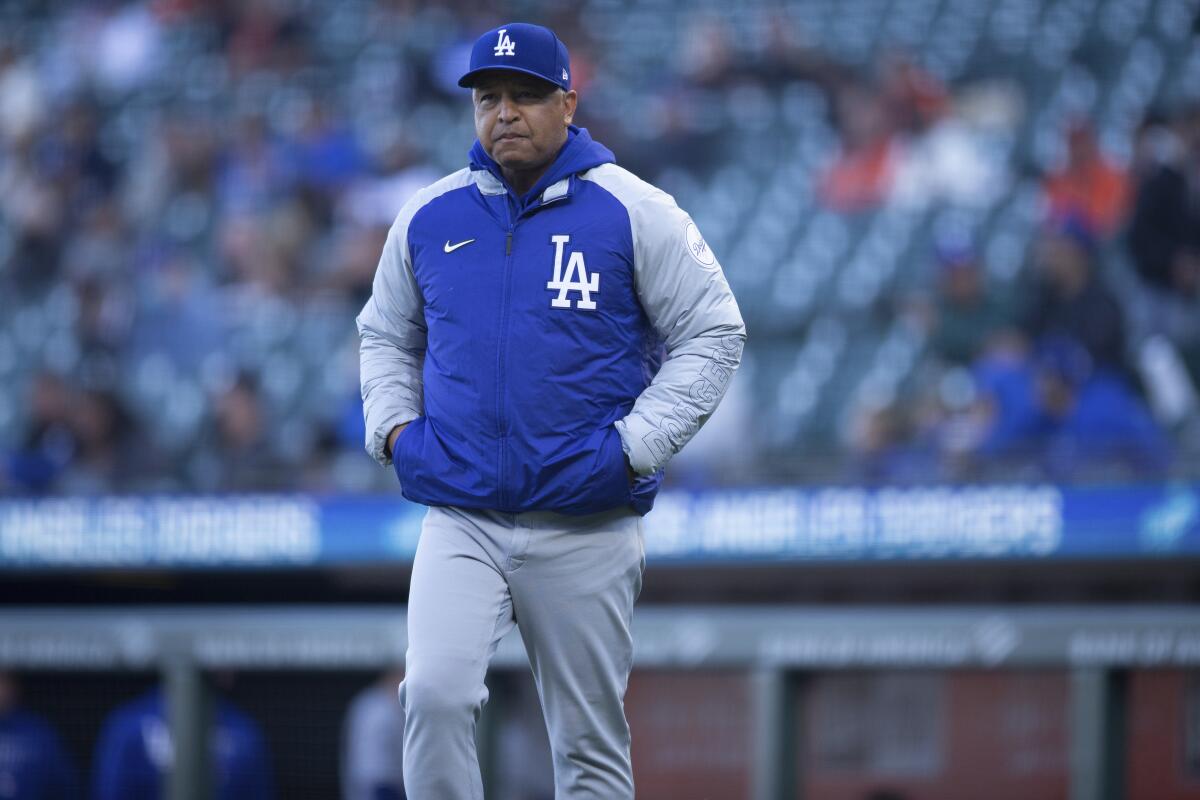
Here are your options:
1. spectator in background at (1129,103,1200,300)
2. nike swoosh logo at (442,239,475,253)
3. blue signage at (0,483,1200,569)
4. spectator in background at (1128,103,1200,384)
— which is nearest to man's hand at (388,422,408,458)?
nike swoosh logo at (442,239,475,253)

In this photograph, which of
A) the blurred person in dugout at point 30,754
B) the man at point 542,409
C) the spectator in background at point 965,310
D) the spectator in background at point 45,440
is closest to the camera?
the man at point 542,409

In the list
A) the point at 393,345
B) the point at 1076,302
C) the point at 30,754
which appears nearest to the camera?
the point at 393,345

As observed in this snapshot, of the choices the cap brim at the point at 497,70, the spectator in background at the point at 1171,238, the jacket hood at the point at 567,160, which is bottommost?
the jacket hood at the point at 567,160

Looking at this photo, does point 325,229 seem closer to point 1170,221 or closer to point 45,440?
point 45,440

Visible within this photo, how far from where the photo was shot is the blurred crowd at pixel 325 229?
721cm

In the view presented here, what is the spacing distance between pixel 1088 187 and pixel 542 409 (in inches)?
221

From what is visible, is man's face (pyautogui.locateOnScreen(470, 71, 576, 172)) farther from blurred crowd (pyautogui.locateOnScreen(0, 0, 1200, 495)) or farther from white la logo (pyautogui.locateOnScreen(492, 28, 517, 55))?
blurred crowd (pyautogui.locateOnScreen(0, 0, 1200, 495))

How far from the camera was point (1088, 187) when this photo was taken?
804 cm

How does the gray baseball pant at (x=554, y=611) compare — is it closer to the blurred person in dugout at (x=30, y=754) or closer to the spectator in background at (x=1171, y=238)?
the blurred person in dugout at (x=30, y=754)

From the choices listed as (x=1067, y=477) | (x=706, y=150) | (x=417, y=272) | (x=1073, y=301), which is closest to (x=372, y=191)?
(x=706, y=150)

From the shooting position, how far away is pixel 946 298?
7.86m

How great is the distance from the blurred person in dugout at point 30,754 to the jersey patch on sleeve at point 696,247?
4.51m

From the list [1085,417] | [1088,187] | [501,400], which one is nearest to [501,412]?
[501,400]

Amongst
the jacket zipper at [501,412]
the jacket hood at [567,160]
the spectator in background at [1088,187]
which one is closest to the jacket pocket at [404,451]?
the jacket zipper at [501,412]
